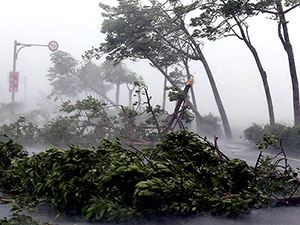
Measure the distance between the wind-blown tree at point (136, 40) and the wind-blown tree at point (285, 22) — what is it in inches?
134

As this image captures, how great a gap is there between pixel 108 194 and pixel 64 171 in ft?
1.24

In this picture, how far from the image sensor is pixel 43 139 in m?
10.1

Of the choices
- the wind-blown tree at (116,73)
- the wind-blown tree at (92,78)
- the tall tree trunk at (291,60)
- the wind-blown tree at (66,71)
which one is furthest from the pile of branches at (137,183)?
the wind-blown tree at (66,71)

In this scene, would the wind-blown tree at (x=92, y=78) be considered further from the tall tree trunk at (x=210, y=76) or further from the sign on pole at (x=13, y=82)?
the tall tree trunk at (x=210, y=76)

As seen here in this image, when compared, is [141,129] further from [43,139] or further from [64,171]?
[64,171]

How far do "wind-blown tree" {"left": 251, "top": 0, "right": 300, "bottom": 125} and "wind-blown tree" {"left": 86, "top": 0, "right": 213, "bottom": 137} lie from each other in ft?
11.2

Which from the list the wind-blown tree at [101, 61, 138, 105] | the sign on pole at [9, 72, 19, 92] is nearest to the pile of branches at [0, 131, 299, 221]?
the sign on pole at [9, 72, 19, 92]

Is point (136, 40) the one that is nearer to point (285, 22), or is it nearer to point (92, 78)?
point (285, 22)

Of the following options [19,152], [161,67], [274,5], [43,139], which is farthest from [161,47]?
[19,152]

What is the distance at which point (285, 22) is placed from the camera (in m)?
13.5

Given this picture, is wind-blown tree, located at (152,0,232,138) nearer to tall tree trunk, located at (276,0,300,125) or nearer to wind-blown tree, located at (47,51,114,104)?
tall tree trunk, located at (276,0,300,125)

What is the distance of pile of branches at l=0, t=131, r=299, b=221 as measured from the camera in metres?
2.54

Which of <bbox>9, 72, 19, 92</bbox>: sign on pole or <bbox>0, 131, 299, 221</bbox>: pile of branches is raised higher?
<bbox>9, 72, 19, 92</bbox>: sign on pole

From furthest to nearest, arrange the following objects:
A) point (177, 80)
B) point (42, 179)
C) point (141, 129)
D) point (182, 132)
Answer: point (177, 80)
point (141, 129)
point (182, 132)
point (42, 179)
